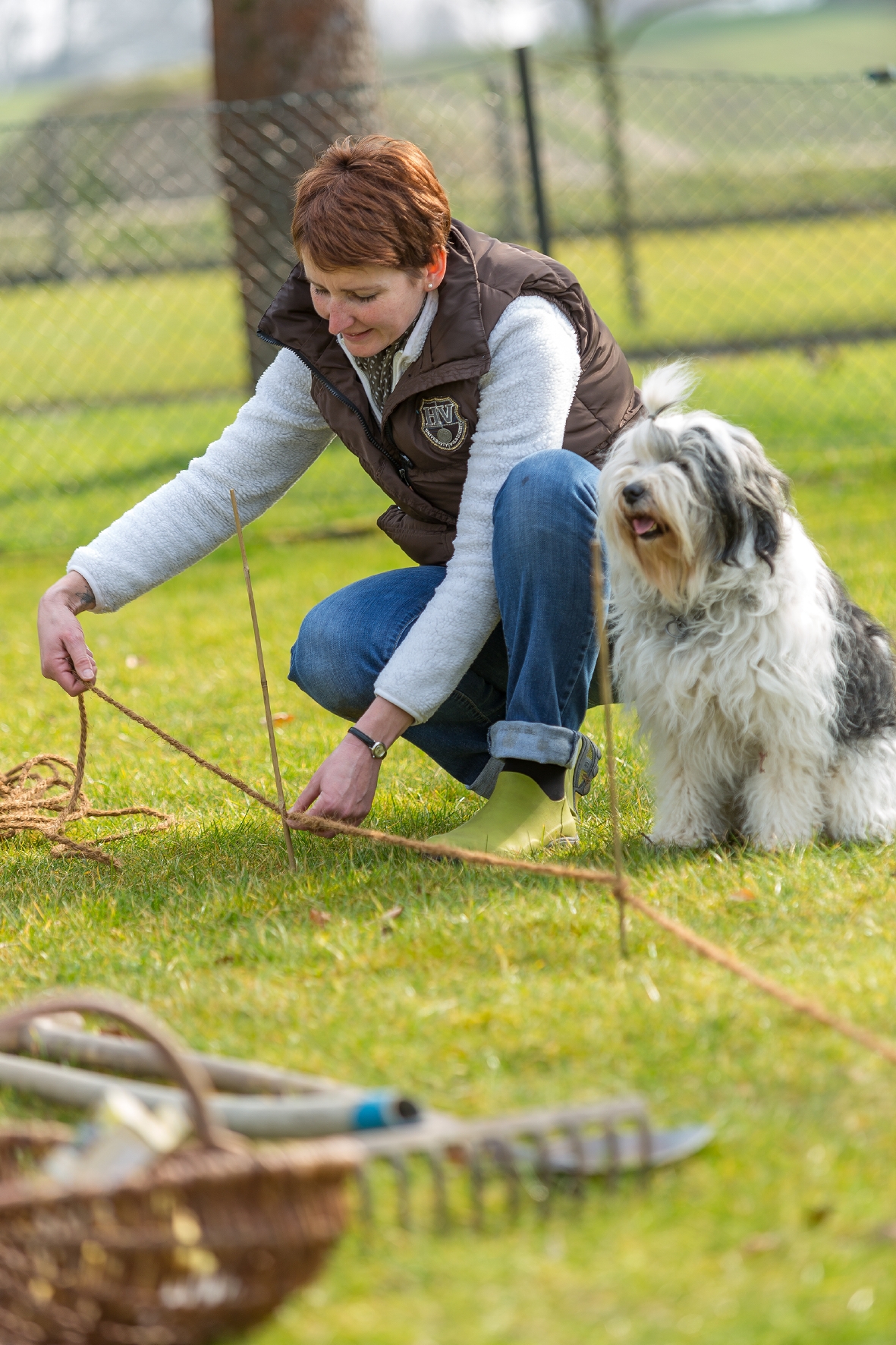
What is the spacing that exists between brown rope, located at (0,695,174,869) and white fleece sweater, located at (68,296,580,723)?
39cm

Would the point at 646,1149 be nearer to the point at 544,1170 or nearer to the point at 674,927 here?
the point at 544,1170

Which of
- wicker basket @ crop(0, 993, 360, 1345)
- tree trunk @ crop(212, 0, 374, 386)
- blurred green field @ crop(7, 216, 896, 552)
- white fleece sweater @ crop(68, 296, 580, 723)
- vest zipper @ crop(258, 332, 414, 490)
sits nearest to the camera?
wicker basket @ crop(0, 993, 360, 1345)

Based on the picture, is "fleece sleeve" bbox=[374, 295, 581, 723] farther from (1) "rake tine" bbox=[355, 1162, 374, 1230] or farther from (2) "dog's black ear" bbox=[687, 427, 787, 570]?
(1) "rake tine" bbox=[355, 1162, 374, 1230]

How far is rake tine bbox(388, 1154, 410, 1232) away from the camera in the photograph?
5.53 feet

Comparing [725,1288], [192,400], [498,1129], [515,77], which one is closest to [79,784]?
[498,1129]

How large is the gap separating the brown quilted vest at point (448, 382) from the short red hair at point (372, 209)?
0.15m

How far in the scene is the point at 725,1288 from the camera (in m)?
1.61

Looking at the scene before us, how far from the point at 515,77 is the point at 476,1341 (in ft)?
22.0

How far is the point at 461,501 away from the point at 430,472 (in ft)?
0.36

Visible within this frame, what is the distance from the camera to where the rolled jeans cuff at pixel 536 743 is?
311 centimetres

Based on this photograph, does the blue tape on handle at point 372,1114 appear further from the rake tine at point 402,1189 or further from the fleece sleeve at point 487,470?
the fleece sleeve at point 487,470

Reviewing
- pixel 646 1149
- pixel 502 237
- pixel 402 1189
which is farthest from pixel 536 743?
pixel 502 237

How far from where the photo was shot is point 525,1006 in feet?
7.66

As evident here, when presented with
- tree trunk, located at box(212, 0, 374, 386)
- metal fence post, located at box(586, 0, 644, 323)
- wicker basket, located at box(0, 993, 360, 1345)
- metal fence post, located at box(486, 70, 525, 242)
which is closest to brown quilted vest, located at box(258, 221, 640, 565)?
wicker basket, located at box(0, 993, 360, 1345)
